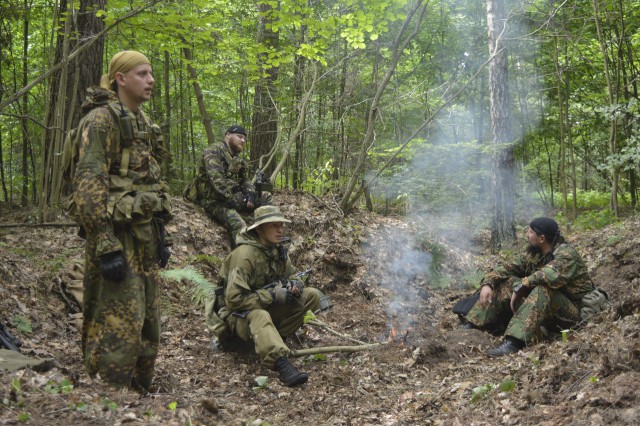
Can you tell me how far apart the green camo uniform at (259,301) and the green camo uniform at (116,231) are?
1.47 m

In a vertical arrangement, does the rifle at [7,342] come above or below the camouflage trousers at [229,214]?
below

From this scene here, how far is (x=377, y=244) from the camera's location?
9.95 m

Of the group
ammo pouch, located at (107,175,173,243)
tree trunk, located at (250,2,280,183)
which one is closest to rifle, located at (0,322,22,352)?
ammo pouch, located at (107,175,173,243)

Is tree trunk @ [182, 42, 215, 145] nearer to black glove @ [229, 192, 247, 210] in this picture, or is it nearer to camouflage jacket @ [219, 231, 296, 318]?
black glove @ [229, 192, 247, 210]

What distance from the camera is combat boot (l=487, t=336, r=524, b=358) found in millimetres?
5840

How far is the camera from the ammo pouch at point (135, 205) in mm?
3910

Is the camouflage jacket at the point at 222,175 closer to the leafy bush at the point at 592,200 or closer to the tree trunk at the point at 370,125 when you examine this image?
the tree trunk at the point at 370,125

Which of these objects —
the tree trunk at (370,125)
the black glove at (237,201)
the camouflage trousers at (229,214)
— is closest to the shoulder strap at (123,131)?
the camouflage trousers at (229,214)

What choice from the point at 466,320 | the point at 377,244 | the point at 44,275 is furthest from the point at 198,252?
the point at 466,320

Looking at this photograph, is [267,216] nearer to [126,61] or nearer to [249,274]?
[249,274]

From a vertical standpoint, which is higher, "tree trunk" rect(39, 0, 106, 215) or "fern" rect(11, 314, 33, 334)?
"tree trunk" rect(39, 0, 106, 215)

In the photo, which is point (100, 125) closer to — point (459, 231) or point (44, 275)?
point (44, 275)

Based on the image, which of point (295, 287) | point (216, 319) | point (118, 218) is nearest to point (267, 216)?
point (295, 287)

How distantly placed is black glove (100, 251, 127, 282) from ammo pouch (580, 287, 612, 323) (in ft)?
16.7
